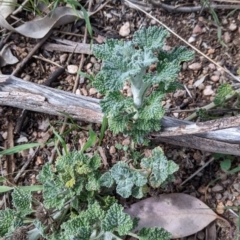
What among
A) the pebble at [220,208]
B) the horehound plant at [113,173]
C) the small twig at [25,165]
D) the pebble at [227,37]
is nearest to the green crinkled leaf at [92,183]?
the horehound plant at [113,173]

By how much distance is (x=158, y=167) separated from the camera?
1.93m

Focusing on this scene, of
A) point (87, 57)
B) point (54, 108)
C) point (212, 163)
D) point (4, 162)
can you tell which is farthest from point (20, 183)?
point (212, 163)

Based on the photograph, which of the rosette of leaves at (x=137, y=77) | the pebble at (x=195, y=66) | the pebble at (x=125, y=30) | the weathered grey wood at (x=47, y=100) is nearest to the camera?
the rosette of leaves at (x=137, y=77)

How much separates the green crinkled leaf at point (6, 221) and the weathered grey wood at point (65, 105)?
41 cm

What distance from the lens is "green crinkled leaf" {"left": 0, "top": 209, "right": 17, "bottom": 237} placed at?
1.92m

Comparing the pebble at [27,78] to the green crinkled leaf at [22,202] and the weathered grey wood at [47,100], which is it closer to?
the weathered grey wood at [47,100]

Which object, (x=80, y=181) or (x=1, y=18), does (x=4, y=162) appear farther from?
(x=1, y=18)

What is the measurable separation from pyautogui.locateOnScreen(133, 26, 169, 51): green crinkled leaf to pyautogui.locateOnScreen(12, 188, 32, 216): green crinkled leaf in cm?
66

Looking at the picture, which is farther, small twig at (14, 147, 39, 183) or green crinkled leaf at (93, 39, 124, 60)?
small twig at (14, 147, 39, 183)

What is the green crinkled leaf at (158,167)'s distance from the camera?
1.90 m

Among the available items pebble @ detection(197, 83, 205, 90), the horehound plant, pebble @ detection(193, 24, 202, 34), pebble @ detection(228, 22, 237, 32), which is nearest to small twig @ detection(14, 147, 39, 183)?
the horehound plant

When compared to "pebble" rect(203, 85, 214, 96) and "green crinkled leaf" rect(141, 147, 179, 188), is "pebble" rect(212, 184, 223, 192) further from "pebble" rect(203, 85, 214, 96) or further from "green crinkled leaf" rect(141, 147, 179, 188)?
"pebble" rect(203, 85, 214, 96)

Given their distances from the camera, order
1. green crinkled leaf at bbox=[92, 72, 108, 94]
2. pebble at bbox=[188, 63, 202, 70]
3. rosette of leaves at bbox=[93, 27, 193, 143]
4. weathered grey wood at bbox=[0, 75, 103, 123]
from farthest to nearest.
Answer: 1. pebble at bbox=[188, 63, 202, 70]
2. weathered grey wood at bbox=[0, 75, 103, 123]
3. green crinkled leaf at bbox=[92, 72, 108, 94]
4. rosette of leaves at bbox=[93, 27, 193, 143]

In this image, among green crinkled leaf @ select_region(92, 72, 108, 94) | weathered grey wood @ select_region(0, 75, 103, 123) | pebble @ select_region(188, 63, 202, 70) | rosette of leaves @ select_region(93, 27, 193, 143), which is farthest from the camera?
pebble @ select_region(188, 63, 202, 70)
